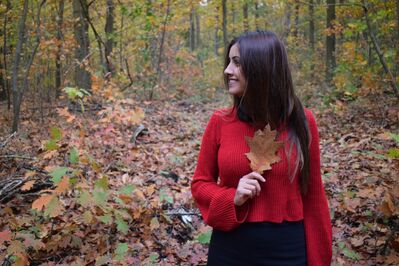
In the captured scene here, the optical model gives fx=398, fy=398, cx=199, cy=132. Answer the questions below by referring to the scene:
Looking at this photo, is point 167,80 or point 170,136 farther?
point 167,80

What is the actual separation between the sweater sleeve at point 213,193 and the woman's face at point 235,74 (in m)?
0.19

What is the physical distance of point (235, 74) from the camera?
2188 millimetres

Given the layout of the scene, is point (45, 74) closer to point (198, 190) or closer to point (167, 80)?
point (167, 80)

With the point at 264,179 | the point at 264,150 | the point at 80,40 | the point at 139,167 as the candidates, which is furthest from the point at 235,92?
the point at 80,40

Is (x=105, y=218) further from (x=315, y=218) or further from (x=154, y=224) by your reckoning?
(x=315, y=218)

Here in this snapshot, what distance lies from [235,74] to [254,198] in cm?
68

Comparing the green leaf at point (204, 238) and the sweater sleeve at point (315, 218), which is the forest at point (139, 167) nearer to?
the green leaf at point (204, 238)

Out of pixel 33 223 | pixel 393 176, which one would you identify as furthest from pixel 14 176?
pixel 393 176

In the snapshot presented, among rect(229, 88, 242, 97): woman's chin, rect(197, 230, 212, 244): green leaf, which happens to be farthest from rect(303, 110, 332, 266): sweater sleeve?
rect(197, 230, 212, 244): green leaf

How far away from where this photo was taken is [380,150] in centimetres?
641

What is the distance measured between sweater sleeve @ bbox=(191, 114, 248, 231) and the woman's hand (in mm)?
73

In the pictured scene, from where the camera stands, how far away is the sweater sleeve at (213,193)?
207 centimetres

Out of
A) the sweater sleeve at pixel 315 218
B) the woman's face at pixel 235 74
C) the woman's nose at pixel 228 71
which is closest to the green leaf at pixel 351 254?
the sweater sleeve at pixel 315 218

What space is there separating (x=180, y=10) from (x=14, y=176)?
13.2m
